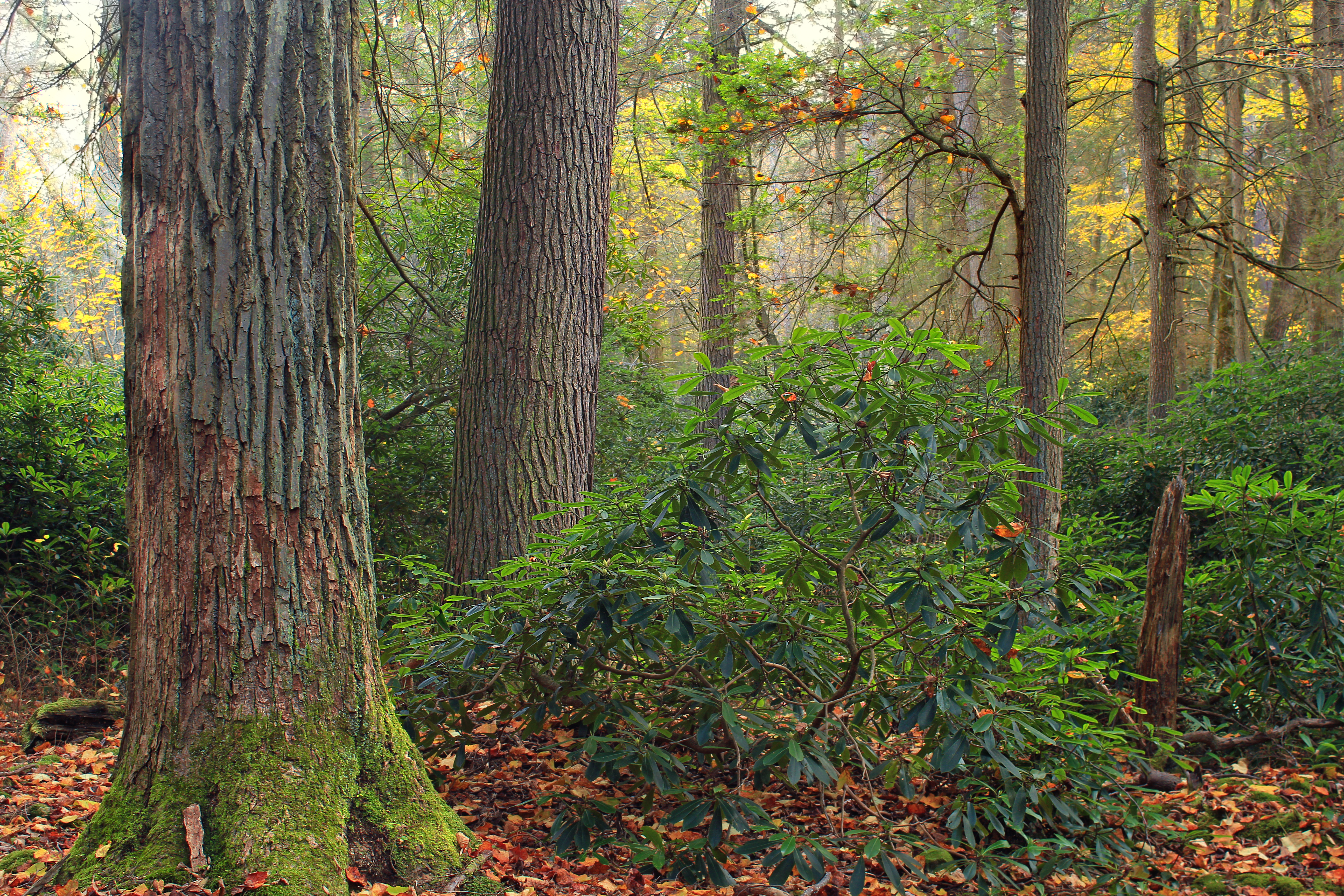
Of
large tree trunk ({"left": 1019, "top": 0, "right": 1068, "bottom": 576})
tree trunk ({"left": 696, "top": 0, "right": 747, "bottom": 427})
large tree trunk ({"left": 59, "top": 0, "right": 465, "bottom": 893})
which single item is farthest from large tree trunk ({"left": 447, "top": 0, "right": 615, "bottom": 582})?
tree trunk ({"left": 696, "top": 0, "right": 747, "bottom": 427})

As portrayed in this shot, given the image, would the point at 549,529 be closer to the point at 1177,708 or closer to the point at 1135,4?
the point at 1177,708

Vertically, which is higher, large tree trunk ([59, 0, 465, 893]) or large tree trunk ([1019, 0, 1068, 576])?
large tree trunk ([1019, 0, 1068, 576])

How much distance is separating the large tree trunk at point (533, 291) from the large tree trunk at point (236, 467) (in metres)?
1.76

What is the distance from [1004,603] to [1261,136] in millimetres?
13570

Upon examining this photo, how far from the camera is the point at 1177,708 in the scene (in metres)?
4.99

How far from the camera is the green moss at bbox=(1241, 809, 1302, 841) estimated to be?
3816mm

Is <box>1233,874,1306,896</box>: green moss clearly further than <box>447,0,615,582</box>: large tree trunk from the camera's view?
No

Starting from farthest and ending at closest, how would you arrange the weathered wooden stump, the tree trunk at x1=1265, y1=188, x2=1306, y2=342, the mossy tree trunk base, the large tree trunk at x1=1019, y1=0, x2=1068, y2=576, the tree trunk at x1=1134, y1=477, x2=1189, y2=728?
the tree trunk at x1=1265, y1=188, x2=1306, y2=342 → the large tree trunk at x1=1019, y1=0, x2=1068, y2=576 → the tree trunk at x1=1134, y1=477, x2=1189, y2=728 → the weathered wooden stump → the mossy tree trunk base

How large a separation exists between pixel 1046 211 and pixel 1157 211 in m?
3.87

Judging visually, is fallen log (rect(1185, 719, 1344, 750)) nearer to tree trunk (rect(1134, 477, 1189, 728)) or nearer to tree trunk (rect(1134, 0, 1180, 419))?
tree trunk (rect(1134, 477, 1189, 728))

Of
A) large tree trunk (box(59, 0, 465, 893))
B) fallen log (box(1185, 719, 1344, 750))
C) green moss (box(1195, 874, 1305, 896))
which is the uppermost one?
large tree trunk (box(59, 0, 465, 893))

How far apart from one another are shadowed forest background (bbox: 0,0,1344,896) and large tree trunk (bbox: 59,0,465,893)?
40cm

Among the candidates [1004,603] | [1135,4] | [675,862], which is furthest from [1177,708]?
[1135,4]

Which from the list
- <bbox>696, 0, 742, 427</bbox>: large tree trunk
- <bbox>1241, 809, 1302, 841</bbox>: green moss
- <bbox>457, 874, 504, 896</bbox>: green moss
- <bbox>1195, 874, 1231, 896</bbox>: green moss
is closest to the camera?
<bbox>457, 874, 504, 896</bbox>: green moss
